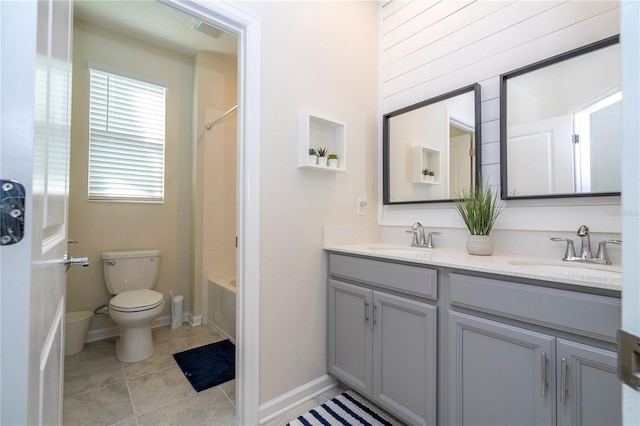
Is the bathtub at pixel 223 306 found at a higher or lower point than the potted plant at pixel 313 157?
lower

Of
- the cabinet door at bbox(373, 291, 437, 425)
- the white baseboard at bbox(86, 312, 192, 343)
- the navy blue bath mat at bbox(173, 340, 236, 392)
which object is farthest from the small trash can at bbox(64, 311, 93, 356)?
the cabinet door at bbox(373, 291, 437, 425)

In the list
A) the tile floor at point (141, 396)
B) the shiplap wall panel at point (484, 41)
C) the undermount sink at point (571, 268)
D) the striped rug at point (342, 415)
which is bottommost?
the tile floor at point (141, 396)

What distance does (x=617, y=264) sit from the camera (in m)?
1.20

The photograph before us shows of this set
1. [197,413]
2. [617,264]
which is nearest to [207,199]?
[197,413]

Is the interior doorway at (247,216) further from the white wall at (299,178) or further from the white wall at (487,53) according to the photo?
the white wall at (487,53)

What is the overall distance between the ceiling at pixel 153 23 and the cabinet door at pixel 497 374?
2720 millimetres

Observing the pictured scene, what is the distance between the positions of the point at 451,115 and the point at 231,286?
7.22 ft

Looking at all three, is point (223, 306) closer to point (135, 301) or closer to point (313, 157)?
point (135, 301)

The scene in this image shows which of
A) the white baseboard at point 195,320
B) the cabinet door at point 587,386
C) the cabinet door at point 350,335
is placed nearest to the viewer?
the cabinet door at point 587,386

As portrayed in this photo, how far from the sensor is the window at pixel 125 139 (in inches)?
99.7

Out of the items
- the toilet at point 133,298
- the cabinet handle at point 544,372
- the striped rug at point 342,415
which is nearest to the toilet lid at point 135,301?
the toilet at point 133,298

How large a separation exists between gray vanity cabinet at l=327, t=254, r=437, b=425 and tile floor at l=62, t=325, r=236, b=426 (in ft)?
2.41

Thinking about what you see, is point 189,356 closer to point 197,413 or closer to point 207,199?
point 197,413

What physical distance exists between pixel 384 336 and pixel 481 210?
0.83 m
